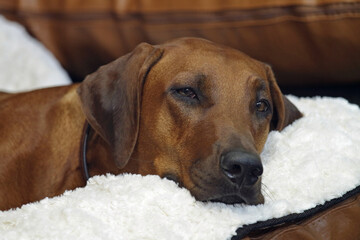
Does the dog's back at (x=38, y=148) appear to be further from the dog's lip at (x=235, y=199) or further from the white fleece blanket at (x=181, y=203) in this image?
the dog's lip at (x=235, y=199)

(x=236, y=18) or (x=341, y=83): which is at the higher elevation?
(x=236, y=18)

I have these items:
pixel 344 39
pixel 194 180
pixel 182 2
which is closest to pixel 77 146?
pixel 194 180

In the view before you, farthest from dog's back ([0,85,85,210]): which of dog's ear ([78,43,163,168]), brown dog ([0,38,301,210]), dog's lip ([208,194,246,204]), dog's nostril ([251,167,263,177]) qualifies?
dog's nostril ([251,167,263,177])

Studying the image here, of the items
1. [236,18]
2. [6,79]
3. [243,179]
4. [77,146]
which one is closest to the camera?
[243,179]

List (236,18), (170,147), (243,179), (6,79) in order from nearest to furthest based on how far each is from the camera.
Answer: (243,179) < (170,147) < (236,18) < (6,79)

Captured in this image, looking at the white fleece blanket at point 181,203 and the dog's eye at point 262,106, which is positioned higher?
the dog's eye at point 262,106

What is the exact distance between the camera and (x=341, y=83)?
9.87 ft

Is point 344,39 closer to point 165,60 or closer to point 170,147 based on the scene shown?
point 165,60

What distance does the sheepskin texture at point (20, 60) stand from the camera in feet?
11.6

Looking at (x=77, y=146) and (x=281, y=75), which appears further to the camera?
(x=281, y=75)

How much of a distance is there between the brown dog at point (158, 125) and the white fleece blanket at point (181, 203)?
9 centimetres

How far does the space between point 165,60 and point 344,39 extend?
105 centimetres

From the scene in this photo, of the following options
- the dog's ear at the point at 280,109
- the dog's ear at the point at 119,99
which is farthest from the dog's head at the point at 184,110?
the dog's ear at the point at 280,109

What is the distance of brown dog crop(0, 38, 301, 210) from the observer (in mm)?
1930
